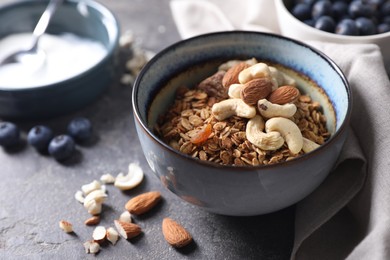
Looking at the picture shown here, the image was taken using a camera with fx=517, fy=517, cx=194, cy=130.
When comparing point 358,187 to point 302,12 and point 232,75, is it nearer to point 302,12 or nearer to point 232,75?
point 232,75

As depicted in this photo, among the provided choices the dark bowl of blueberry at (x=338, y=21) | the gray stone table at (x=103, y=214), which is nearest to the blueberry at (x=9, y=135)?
the gray stone table at (x=103, y=214)

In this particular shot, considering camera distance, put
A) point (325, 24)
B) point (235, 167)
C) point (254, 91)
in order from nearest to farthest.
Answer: point (235, 167)
point (254, 91)
point (325, 24)

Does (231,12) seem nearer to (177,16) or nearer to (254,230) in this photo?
(177,16)

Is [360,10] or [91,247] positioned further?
[360,10]

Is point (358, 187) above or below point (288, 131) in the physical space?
below

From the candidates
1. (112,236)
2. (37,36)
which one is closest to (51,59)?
(37,36)

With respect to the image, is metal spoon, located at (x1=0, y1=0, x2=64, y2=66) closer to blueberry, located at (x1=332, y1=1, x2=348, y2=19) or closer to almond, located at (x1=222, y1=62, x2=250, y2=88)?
almond, located at (x1=222, y1=62, x2=250, y2=88)

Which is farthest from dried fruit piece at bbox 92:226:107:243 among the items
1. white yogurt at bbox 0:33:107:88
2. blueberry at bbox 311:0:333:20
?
blueberry at bbox 311:0:333:20
